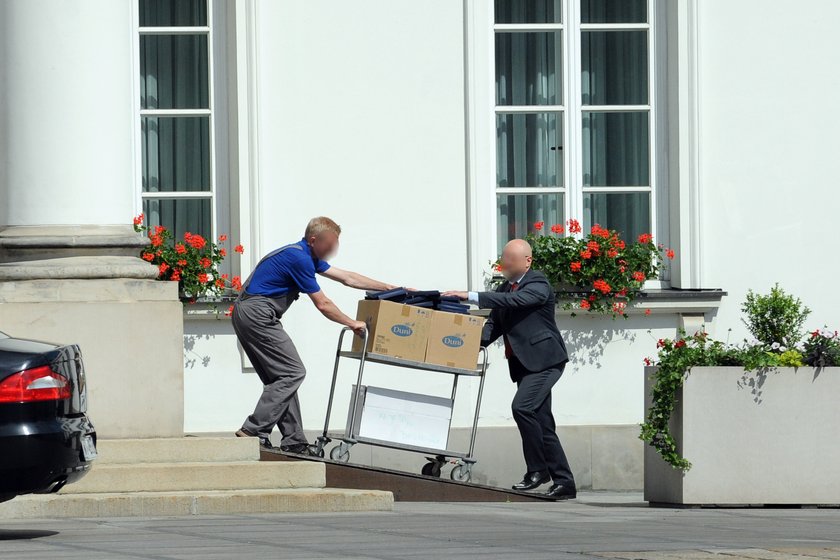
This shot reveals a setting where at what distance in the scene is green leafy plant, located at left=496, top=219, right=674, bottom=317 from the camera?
12.2 metres

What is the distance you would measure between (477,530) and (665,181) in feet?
18.3

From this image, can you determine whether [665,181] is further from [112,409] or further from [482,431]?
[112,409]

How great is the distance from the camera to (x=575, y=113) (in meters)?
12.9

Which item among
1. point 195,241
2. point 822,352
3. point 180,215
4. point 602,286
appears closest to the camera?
point 822,352

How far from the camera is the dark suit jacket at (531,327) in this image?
34.7ft

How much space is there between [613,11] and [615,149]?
3.67 ft

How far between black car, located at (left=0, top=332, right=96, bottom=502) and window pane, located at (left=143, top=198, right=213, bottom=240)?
490 cm

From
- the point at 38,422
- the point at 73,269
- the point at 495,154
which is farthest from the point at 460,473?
the point at 38,422

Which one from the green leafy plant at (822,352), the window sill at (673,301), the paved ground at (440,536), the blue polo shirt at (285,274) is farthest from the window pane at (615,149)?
the paved ground at (440,536)

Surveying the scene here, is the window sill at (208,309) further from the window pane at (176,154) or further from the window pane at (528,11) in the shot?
the window pane at (528,11)

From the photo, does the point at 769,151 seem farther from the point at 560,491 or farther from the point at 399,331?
the point at 399,331

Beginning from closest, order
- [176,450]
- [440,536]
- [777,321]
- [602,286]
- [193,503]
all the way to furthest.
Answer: [440,536]
[193,503]
[176,450]
[777,321]
[602,286]

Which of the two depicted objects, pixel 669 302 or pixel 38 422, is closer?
pixel 38 422

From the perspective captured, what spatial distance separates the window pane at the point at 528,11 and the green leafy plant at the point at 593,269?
1.78 m
